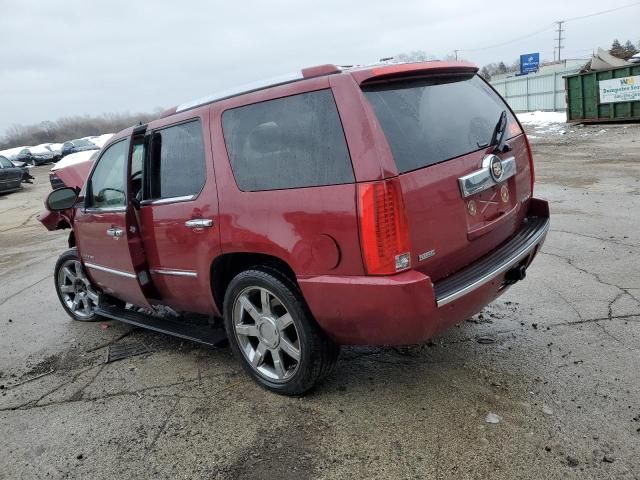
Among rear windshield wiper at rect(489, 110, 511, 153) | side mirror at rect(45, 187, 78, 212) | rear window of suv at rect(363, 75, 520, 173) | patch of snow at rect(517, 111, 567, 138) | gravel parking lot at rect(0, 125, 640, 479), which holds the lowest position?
patch of snow at rect(517, 111, 567, 138)

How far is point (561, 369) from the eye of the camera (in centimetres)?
332

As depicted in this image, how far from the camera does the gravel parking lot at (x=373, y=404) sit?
8.69 feet

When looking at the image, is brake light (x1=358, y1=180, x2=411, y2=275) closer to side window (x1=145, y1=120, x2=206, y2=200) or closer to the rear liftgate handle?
the rear liftgate handle

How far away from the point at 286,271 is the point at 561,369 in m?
1.83

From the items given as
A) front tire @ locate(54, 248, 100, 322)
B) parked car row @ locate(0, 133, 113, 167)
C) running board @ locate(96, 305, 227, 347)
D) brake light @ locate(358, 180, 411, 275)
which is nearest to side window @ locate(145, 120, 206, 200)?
running board @ locate(96, 305, 227, 347)

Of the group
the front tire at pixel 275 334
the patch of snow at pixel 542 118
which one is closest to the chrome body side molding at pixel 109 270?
the front tire at pixel 275 334

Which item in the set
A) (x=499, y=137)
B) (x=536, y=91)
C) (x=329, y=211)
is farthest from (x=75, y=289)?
(x=536, y=91)

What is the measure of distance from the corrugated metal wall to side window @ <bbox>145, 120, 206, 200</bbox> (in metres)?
27.3

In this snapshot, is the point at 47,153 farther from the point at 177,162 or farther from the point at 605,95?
the point at 177,162

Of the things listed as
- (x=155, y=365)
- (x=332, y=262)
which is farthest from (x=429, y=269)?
(x=155, y=365)

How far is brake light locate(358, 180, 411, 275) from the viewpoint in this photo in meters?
2.60

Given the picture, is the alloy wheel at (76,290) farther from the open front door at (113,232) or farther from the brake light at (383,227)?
the brake light at (383,227)

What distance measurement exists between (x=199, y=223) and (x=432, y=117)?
1.59 meters

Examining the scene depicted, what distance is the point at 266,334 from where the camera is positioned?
3318mm
